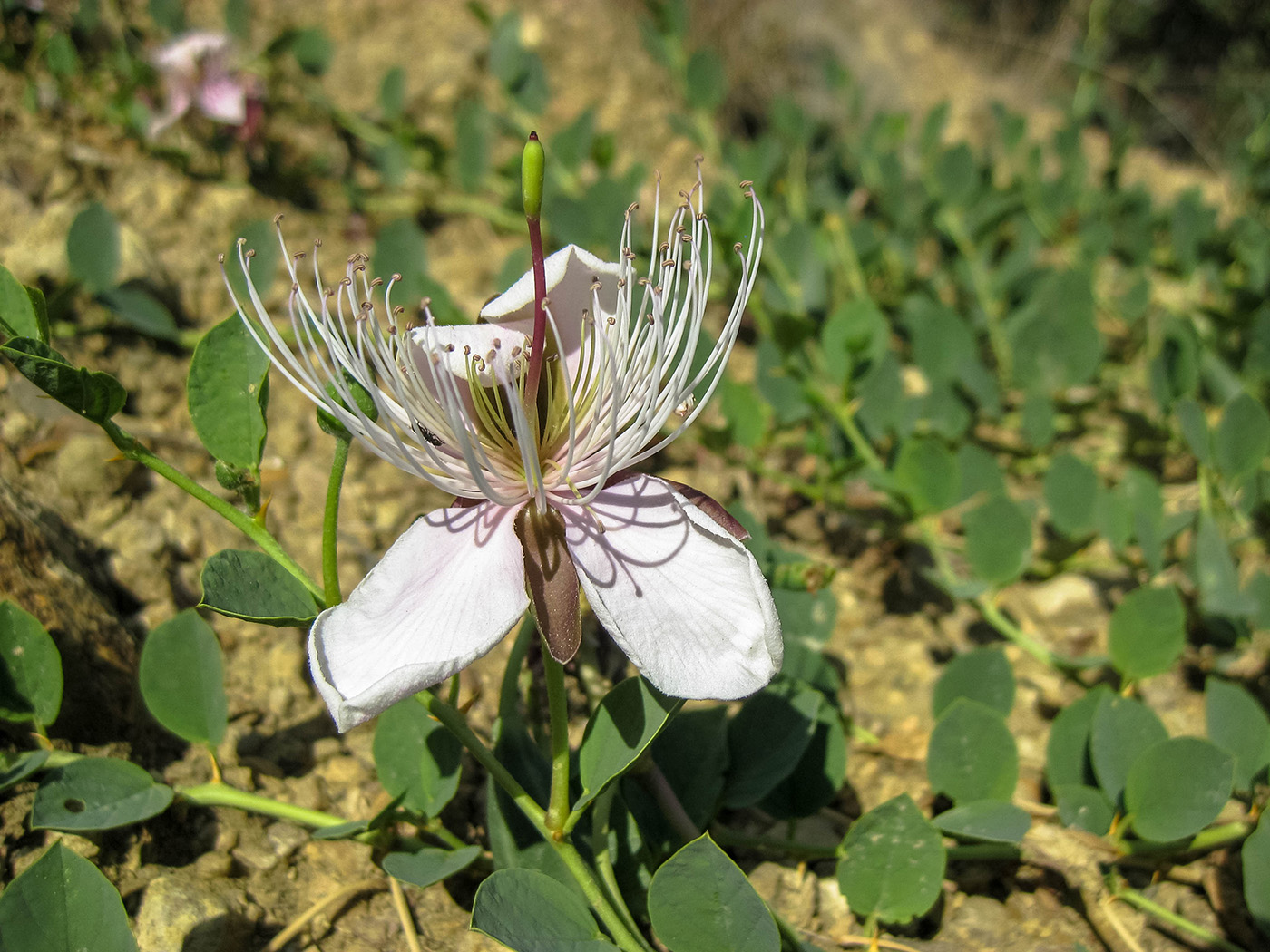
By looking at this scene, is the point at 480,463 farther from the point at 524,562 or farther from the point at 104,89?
the point at 104,89

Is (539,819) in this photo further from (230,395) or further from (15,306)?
(15,306)

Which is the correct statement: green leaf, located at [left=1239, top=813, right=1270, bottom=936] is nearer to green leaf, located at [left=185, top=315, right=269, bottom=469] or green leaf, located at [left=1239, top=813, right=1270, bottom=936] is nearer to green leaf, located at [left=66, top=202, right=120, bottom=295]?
green leaf, located at [left=185, top=315, right=269, bottom=469]

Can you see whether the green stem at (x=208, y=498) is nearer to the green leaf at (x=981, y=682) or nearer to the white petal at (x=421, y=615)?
the white petal at (x=421, y=615)

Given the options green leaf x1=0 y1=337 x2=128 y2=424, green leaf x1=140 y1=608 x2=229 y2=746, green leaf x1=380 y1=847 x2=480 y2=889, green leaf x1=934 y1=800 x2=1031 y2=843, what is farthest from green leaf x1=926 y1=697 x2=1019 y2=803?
green leaf x1=0 y1=337 x2=128 y2=424

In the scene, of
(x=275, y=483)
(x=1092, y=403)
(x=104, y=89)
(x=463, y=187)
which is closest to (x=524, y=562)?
(x=275, y=483)

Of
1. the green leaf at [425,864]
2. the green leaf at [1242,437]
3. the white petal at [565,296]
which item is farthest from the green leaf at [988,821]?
the green leaf at [1242,437]

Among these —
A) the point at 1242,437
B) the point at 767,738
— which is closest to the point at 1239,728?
the point at 1242,437
